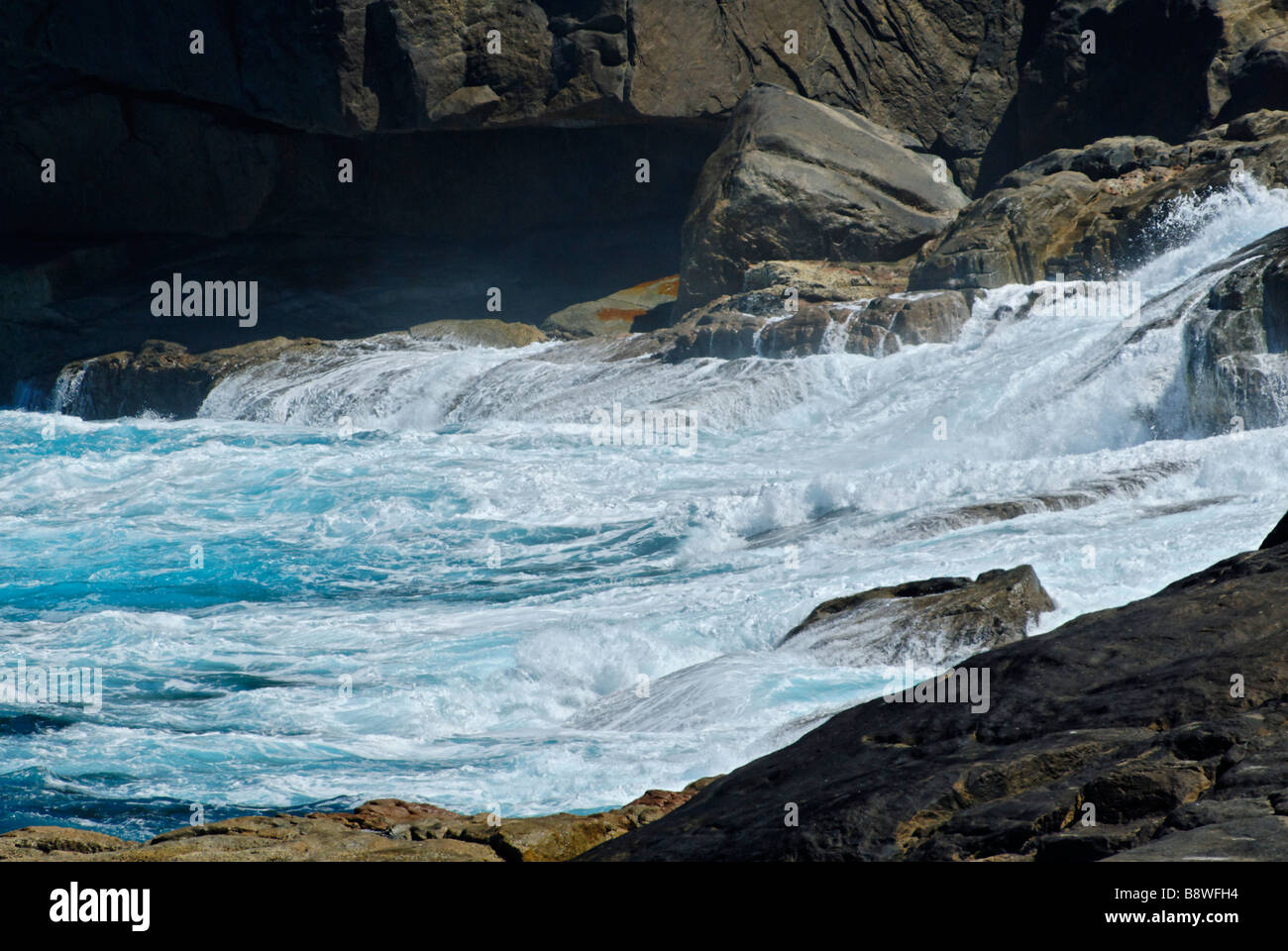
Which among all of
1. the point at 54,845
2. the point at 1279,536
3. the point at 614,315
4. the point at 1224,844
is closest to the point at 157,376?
the point at 614,315

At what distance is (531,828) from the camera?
13.5ft

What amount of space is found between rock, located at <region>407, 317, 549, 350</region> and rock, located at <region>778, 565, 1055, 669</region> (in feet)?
51.3

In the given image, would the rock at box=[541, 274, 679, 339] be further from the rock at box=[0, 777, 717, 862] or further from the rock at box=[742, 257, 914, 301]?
the rock at box=[0, 777, 717, 862]

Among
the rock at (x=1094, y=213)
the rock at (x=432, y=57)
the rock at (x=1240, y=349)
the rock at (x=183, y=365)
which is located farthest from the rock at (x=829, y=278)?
the rock at (x=1240, y=349)

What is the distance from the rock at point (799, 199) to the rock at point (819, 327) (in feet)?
6.75

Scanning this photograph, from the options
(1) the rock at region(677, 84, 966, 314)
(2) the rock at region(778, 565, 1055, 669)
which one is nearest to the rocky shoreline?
(2) the rock at region(778, 565, 1055, 669)

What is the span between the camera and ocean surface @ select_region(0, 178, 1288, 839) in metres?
6.11

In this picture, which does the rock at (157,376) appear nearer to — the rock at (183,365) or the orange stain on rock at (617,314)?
the rock at (183,365)

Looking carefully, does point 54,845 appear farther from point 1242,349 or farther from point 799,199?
point 799,199

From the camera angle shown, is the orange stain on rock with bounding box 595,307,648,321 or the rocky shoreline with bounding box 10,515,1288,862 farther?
the orange stain on rock with bounding box 595,307,648,321

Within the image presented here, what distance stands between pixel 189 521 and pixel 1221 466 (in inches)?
371

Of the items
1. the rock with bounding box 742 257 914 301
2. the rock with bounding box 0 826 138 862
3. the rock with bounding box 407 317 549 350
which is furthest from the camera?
the rock with bounding box 407 317 549 350

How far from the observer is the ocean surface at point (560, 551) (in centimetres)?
611
